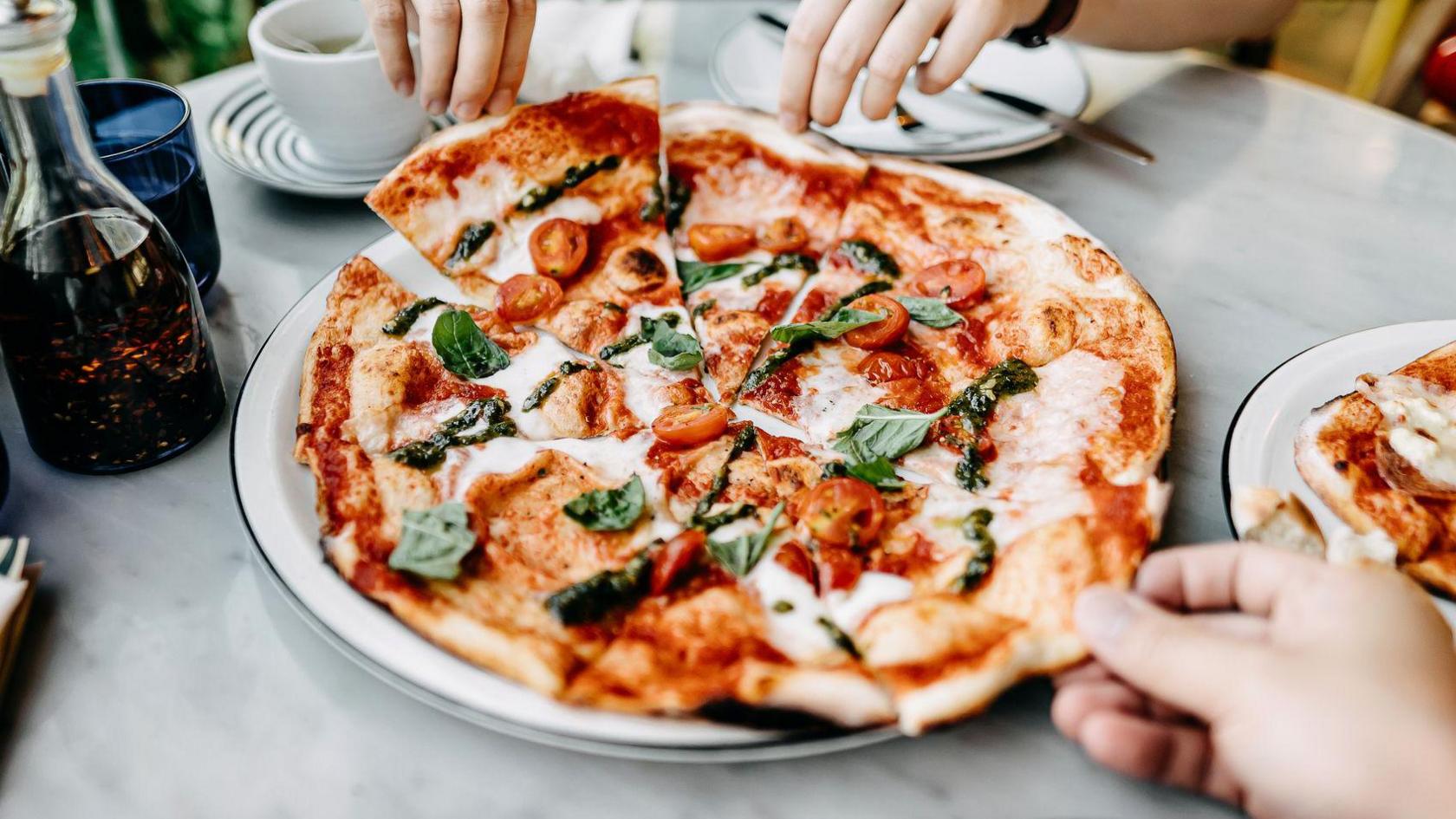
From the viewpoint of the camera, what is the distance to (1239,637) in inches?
54.7

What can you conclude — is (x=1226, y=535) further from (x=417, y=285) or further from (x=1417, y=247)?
(x=417, y=285)

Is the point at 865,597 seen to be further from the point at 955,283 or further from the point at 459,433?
the point at 955,283

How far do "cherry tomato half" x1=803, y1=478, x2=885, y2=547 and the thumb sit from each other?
0.48m

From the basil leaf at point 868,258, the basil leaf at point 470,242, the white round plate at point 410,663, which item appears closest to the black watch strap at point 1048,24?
the basil leaf at point 868,258

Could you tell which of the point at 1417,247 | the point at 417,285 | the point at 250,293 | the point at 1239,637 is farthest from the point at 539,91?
the point at 1417,247

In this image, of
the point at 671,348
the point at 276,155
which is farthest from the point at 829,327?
the point at 276,155

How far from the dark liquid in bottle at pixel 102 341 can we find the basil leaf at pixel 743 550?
1105mm

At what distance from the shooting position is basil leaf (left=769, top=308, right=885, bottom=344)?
7.72 feet

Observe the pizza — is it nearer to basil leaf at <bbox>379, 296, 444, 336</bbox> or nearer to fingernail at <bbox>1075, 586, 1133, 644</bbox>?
fingernail at <bbox>1075, 586, 1133, 644</bbox>

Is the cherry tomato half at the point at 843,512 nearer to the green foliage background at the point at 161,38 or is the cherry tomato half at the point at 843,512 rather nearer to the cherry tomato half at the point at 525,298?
the cherry tomato half at the point at 525,298

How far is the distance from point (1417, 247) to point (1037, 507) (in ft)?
5.96

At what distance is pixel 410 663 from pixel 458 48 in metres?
1.63

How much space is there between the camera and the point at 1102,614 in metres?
1.43

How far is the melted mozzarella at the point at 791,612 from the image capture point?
64.3 inches
